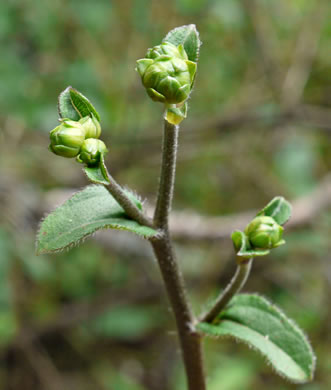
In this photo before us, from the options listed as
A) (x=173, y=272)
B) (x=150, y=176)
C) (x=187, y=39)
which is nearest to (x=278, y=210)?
(x=173, y=272)

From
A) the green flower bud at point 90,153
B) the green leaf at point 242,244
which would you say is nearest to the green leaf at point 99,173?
the green flower bud at point 90,153

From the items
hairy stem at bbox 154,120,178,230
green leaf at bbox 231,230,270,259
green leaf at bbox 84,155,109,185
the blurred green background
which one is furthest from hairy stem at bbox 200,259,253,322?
the blurred green background

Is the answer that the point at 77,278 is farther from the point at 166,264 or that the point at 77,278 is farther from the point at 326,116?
the point at 166,264

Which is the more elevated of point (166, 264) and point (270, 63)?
point (270, 63)

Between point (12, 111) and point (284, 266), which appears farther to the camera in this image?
point (284, 266)

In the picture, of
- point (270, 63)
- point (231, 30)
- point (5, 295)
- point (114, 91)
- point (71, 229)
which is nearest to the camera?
point (71, 229)

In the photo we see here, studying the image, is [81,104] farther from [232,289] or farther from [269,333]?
[269,333]

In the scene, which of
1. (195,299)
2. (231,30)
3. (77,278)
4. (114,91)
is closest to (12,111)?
(114,91)
